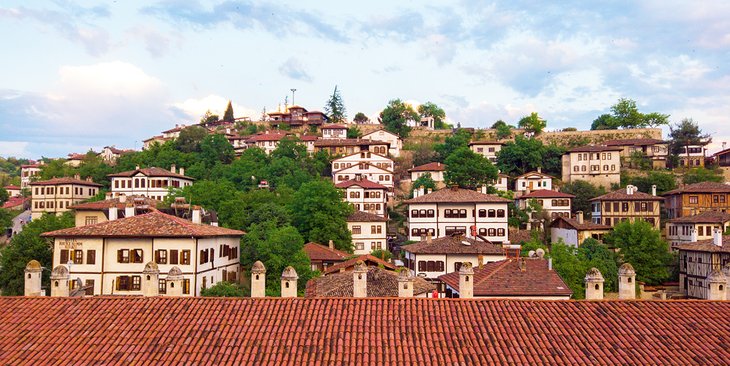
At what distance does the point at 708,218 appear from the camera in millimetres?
58500

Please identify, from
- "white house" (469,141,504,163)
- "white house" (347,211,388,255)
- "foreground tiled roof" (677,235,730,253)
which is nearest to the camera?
"foreground tiled roof" (677,235,730,253)

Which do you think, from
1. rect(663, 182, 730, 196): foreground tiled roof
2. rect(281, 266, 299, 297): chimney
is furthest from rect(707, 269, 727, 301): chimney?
rect(663, 182, 730, 196): foreground tiled roof

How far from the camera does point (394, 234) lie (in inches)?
2751

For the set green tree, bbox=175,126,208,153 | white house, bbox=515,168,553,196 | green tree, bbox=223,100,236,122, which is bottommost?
white house, bbox=515,168,553,196

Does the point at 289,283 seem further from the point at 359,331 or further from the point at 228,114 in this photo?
the point at 228,114

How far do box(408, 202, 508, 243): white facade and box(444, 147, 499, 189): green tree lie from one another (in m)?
12.3

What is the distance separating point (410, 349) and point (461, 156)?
209 ft

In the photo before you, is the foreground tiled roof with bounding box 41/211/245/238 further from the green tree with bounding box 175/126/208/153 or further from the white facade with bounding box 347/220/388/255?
the green tree with bounding box 175/126/208/153

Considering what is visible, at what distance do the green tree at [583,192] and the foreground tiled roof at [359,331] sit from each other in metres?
62.7

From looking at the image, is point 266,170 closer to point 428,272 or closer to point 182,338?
point 428,272

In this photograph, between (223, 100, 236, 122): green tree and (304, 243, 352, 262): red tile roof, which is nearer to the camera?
(304, 243, 352, 262): red tile roof

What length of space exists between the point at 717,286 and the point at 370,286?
19.4 meters

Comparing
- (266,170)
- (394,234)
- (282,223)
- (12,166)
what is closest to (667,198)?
(394,234)

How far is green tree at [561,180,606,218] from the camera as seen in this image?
248 ft
